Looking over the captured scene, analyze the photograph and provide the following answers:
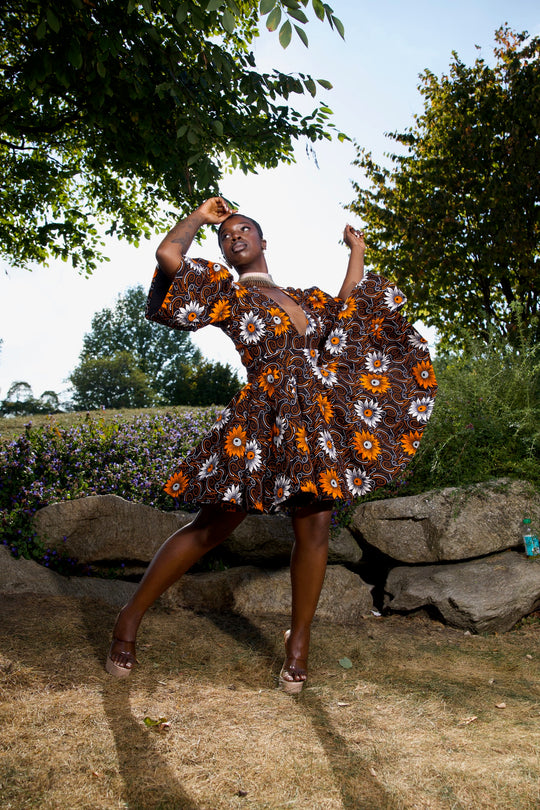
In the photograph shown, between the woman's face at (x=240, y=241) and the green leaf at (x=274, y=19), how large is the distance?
85 centimetres

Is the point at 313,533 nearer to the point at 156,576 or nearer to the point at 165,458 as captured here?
the point at 156,576

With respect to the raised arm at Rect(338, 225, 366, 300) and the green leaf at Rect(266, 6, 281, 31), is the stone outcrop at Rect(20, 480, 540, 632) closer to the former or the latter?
the raised arm at Rect(338, 225, 366, 300)

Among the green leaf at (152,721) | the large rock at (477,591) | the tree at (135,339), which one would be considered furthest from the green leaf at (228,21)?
the tree at (135,339)

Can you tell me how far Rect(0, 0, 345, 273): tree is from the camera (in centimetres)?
473

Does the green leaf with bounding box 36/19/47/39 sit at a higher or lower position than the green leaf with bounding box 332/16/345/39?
higher

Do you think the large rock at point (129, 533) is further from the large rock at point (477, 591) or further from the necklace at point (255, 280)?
the necklace at point (255, 280)

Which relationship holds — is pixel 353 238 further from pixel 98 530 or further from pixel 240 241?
pixel 98 530

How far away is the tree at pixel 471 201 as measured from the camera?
1185 cm

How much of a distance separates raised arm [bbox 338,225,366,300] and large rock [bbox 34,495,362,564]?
2050 mm

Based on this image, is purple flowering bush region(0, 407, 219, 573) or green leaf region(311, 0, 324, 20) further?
purple flowering bush region(0, 407, 219, 573)

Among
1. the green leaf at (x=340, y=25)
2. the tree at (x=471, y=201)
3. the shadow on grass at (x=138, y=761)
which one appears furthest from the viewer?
the tree at (x=471, y=201)

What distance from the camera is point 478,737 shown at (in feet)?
7.74

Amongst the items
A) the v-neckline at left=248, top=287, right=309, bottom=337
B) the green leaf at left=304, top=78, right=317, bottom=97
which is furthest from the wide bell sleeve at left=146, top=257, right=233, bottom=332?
the green leaf at left=304, top=78, right=317, bottom=97

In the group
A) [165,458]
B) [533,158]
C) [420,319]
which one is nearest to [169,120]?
[165,458]
